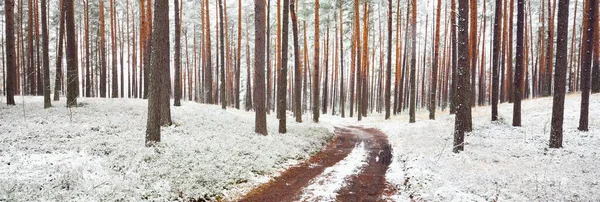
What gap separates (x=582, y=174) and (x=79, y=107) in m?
19.9

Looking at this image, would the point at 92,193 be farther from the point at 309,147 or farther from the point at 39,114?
the point at 39,114

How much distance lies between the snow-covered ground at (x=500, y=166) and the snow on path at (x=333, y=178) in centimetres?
119

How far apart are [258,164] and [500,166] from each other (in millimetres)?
7143

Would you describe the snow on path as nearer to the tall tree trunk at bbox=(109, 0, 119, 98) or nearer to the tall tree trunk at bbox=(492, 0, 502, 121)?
the tall tree trunk at bbox=(492, 0, 502, 121)

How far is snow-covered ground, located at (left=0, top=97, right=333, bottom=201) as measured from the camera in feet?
21.3

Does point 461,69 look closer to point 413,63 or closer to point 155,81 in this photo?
point 155,81

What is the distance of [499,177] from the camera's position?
8.11 m

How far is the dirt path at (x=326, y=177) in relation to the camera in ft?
25.0

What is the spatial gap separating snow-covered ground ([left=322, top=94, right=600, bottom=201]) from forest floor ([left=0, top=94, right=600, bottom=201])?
0.11 ft

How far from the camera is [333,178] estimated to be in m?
9.15

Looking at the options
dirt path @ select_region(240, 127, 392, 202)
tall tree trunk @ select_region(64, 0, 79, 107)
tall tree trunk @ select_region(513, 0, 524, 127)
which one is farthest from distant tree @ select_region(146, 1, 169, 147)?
tall tree trunk @ select_region(513, 0, 524, 127)

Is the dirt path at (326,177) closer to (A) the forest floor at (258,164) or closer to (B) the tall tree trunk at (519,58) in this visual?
(A) the forest floor at (258,164)

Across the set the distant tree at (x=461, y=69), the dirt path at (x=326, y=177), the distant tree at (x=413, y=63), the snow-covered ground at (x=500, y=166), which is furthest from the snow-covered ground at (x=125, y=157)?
the distant tree at (x=413, y=63)

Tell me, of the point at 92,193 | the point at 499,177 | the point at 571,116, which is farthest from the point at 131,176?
the point at 571,116
